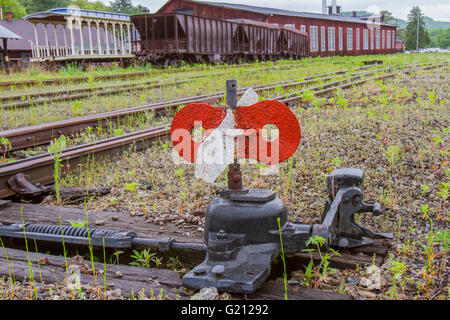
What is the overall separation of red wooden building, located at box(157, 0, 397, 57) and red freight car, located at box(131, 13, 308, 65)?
29.7 feet

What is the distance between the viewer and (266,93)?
29.7 ft

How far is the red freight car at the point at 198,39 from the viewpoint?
69.4 ft

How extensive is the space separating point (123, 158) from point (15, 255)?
236 cm

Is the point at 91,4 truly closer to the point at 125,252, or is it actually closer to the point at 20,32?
the point at 20,32

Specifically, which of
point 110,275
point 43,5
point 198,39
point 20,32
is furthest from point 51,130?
point 43,5

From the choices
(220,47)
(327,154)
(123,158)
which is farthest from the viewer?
(220,47)

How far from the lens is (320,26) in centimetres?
4131

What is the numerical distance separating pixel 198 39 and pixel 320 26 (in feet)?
76.4

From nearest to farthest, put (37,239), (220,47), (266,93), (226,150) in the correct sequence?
(226,150) < (37,239) < (266,93) < (220,47)

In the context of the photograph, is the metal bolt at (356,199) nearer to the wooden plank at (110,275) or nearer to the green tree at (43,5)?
the wooden plank at (110,275)

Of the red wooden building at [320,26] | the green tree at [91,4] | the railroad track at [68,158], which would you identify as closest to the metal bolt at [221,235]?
the railroad track at [68,158]

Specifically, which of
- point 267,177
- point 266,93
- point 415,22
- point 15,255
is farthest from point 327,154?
point 415,22
